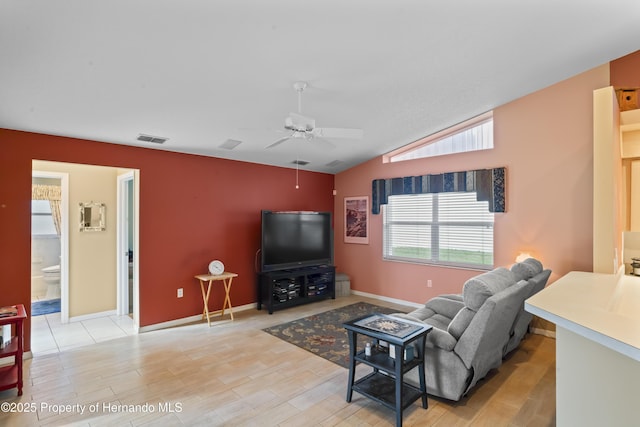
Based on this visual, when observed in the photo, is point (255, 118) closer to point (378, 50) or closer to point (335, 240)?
point (378, 50)

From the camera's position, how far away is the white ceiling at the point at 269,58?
200cm

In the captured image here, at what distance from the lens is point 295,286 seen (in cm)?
540

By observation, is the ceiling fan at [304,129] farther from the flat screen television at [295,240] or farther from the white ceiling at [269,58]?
the flat screen television at [295,240]

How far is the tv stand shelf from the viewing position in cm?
509

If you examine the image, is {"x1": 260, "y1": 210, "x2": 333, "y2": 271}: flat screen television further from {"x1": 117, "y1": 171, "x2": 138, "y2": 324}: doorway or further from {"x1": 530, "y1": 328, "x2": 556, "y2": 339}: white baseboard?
{"x1": 530, "y1": 328, "x2": 556, "y2": 339}: white baseboard

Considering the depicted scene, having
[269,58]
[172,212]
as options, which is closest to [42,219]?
[172,212]

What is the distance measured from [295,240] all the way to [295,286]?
779 mm

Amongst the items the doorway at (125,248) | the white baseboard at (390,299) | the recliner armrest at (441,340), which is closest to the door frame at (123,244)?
the doorway at (125,248)

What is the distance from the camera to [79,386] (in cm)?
283

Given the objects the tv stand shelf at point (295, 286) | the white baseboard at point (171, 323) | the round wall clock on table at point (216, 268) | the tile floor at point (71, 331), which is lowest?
the tile floor at point (71, 331)

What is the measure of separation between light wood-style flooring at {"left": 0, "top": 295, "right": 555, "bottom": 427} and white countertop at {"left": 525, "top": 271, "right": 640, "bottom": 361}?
1.02 meters

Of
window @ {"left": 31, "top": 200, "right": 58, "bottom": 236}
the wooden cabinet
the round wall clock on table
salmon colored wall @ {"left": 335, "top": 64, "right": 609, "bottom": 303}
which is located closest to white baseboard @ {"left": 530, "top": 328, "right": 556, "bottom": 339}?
salmon colored wall @ {"left": 335, "top": 64, "right": 609, "bottom": 303}

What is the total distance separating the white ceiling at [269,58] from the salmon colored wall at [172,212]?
0.89 ft

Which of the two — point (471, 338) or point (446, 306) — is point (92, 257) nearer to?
point (446, 306)
